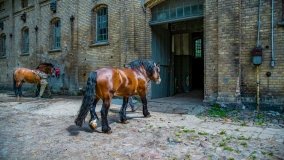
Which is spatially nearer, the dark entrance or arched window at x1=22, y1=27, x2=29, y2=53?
the dark entrance

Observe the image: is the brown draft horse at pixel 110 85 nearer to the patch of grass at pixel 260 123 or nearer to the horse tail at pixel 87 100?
the horse tail at pixel 87 100

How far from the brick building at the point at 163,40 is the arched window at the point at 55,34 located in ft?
0.20

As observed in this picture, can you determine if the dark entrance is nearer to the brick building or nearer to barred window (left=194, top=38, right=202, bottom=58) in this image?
the brick building

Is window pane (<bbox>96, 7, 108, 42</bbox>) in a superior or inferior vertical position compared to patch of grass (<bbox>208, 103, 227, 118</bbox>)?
superior

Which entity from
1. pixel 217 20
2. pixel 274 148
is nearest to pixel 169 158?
pixel 274 148

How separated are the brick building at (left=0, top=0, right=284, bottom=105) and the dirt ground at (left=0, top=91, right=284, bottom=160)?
1.39 metres

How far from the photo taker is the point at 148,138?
6152mm

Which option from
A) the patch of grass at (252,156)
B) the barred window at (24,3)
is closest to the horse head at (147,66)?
the patch of grass at (252,156)

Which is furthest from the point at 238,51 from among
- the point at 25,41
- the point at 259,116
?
the point at 25,41

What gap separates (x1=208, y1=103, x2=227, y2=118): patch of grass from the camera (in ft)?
27.7

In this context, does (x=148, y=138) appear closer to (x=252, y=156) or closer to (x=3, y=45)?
(x=252, y=156)

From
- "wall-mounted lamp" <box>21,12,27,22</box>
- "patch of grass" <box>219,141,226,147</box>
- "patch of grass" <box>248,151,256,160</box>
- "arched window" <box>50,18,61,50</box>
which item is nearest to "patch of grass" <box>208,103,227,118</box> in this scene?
"patch of grass" <box>219,141,226,147</box>

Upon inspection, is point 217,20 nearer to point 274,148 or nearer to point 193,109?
point 193,109

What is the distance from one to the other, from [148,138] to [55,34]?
12675 mm
